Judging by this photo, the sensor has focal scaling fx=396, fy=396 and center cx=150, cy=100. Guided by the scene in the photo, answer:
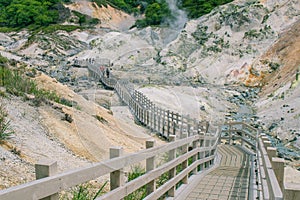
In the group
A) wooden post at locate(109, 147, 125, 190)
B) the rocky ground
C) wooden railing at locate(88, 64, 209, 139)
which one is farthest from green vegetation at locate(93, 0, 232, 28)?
wooden post at locate(109, 147, 125, 190)

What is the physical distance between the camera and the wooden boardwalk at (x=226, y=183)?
22.0 feet

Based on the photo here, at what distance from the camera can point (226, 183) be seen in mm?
7711

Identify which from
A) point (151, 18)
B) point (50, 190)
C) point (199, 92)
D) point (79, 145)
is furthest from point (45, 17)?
point (50, 190)

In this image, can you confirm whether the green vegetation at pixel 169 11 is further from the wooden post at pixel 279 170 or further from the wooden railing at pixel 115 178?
the wooden post at pixel 279 170

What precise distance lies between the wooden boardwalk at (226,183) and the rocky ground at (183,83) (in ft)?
6.98

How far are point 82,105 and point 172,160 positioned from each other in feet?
28.8

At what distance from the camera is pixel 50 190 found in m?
2.86

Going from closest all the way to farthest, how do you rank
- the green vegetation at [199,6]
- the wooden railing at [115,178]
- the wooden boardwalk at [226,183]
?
the wooden railing at [115,178] → the wooden boardwalk at [226,183] → the green vegetation at [199,6]

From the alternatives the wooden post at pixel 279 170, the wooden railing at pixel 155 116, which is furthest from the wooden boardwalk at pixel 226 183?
the wooden post at pixel 279 170

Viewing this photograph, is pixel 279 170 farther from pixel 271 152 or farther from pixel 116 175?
pixel 116 175

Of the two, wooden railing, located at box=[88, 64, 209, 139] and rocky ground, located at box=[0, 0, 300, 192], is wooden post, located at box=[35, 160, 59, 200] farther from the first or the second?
wooden railing, located at box=[88, 64, 209, 139]

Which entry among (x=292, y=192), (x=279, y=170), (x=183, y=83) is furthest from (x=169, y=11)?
(x=292, y=192)

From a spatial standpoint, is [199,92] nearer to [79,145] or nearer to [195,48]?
[195,48]

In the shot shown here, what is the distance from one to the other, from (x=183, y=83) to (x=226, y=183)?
2509 cm
